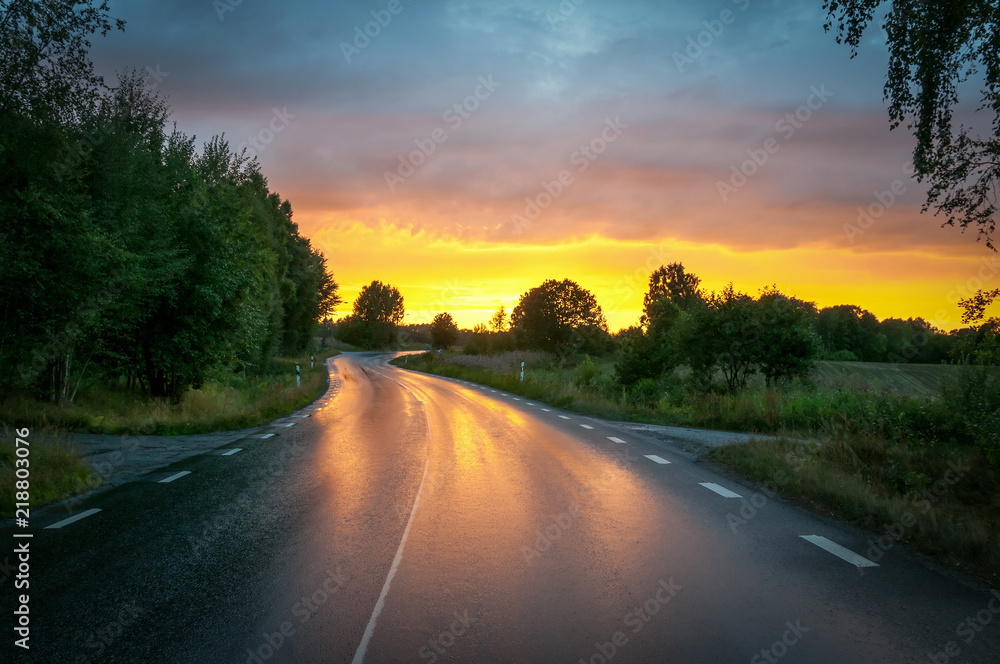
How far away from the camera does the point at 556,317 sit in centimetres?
7688

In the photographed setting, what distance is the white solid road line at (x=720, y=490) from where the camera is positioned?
783cm

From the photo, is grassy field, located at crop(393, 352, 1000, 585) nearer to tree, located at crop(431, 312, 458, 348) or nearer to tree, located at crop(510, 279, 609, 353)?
tree, located at crop(510, 279, 609, 353)

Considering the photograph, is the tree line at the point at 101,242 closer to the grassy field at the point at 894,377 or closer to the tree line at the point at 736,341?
the tree line at the point at 736,341

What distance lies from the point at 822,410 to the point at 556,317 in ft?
204

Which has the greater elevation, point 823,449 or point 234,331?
point 234,331

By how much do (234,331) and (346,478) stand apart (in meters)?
11.0

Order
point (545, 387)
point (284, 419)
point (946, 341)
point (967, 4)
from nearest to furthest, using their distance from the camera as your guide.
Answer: point (967, 4), point (946, 341), point (284, 419), point (545, 387)

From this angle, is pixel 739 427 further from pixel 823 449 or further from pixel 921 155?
pixel 921 155

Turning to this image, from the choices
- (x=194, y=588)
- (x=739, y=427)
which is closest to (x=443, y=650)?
(x=194, y=588)

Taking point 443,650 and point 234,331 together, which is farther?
point 234,331

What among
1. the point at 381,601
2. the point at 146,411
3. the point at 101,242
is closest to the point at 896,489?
the point at 381,601

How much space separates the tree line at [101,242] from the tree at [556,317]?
5553 centimetres

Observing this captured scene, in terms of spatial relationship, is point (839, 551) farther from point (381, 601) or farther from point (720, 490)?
point (381, 601)

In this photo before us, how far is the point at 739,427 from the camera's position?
15578mm
